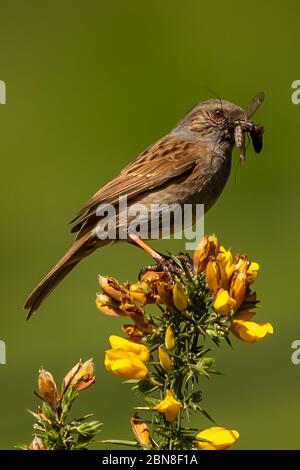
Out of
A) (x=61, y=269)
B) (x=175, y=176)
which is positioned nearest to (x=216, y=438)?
(x=61, y=269)

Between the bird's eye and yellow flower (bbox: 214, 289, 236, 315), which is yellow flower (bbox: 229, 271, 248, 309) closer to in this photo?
yellow flower (bbox: 214, 289, 236, 315)

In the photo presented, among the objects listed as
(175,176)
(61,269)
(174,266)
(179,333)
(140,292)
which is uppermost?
(175,176)

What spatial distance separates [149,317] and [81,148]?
17.3ft

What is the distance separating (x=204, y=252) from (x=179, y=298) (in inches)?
6.9

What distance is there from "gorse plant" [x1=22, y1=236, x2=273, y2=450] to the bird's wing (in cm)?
142

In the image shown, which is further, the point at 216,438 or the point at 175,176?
the point at 175,176

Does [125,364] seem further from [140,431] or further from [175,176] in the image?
[175,176]

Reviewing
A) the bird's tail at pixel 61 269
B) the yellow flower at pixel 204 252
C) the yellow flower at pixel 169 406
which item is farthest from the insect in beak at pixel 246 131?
the yellow flower at pixel 169 406

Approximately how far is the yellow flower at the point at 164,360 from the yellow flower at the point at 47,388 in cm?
21

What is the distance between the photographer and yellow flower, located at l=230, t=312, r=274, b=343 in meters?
2.32

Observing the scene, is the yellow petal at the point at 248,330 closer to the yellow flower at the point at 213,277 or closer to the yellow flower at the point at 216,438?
the yellow flower at the point at 213,277

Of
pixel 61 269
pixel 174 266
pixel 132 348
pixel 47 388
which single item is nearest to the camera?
pixel 47 388

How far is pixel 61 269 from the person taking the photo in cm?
390

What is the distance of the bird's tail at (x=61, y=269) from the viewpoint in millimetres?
3727
